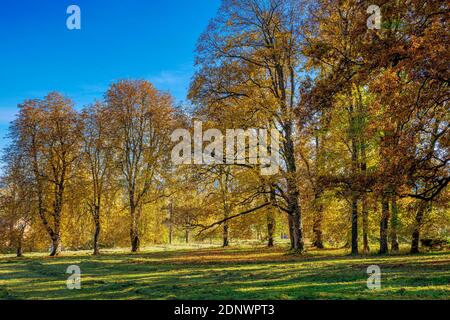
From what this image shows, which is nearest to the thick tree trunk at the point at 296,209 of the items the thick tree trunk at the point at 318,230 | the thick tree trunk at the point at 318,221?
the thick tree trunk at the point at 318,221

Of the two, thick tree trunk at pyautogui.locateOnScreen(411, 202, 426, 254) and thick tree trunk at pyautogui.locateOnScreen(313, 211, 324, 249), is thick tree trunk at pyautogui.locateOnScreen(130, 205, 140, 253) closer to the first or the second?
thick tree trunk at pyautogui.locateOnScreen(313, 211, 324, 249)

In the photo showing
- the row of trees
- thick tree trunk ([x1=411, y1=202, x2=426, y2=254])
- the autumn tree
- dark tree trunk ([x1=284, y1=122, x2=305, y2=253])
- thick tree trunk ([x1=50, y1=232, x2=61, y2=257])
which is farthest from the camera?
the autumn tree

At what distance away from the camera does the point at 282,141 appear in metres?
28.7

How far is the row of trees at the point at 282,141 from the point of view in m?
14.3

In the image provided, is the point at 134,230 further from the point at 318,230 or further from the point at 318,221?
the point at 318,221

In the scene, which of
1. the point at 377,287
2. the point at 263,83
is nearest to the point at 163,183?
the point at 263,83

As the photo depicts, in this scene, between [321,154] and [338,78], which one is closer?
[338,78]

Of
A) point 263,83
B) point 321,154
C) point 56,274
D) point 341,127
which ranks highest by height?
point 263,83

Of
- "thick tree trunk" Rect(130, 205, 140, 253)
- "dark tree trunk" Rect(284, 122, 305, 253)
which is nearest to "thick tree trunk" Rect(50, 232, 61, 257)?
"thick tree trunk" Rect(130, 205, 140, 253)

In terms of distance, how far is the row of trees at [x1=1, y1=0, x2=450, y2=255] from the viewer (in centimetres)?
1431

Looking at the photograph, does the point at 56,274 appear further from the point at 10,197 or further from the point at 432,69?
the point at 10,197

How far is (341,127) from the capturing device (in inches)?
1161

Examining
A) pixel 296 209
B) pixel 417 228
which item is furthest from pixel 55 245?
pixel 417 228
